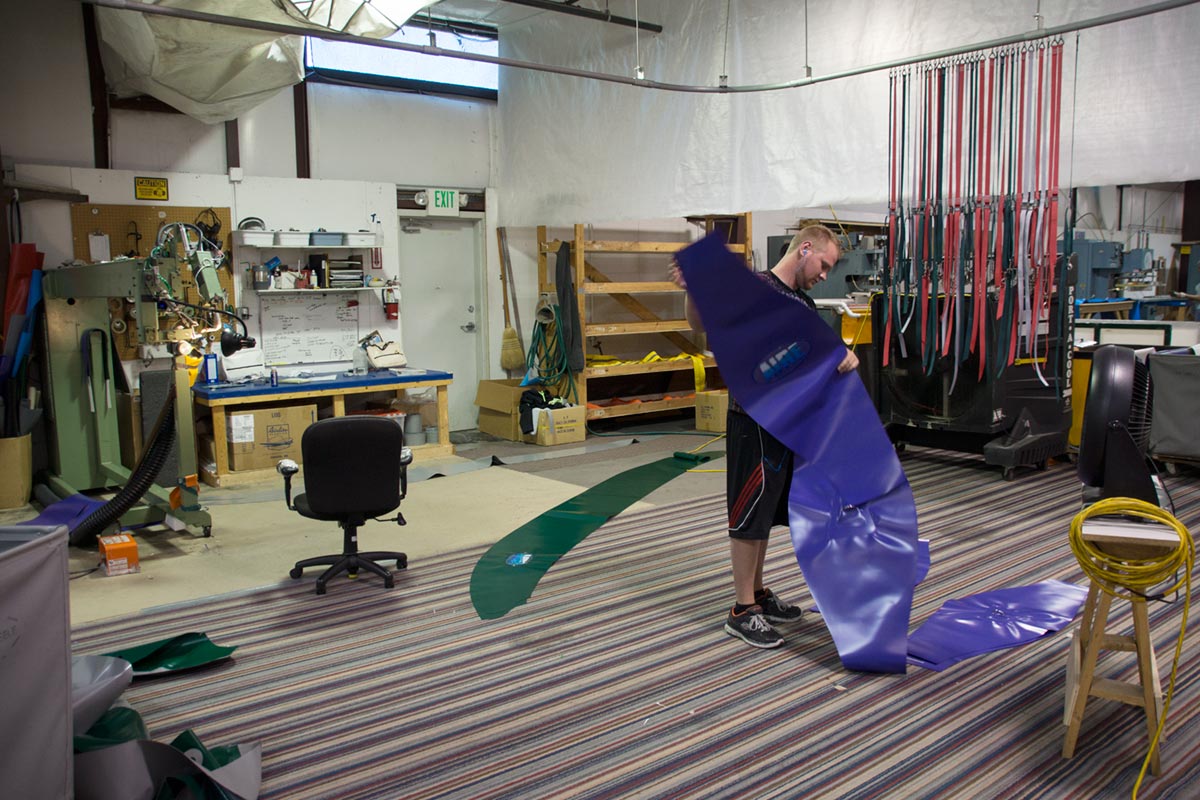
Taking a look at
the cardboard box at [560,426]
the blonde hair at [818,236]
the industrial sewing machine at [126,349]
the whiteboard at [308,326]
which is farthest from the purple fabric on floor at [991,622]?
the whiteboard at [308,326]

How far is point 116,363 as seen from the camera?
5.86 m

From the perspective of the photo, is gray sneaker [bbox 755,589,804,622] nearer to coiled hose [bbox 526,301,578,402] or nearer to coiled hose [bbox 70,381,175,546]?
coiled hose [bbox 70,381,175,546]

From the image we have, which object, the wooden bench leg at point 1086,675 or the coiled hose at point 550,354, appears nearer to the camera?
the wooden bench leg at point 1086,675

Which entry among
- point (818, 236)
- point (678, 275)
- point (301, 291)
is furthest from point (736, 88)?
point (301, 291)

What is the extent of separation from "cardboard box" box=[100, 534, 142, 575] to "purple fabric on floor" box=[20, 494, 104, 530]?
399 millimetres

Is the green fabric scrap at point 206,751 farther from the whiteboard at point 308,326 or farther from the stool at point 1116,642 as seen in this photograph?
the whiteboard at point 308,326

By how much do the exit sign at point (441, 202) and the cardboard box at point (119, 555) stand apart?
13.8 feet

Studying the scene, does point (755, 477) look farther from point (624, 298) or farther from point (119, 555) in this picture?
point (624, 298)

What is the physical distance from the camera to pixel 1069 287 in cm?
538

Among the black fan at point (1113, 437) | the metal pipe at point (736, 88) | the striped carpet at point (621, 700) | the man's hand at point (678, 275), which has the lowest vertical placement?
the striped carpet at point (621, 700)

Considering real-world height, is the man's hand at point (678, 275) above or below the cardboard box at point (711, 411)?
above

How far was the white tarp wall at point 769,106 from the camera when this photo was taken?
4.21 metres

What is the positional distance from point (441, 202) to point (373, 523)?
11.9ft

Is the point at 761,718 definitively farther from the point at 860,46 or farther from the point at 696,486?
the point at 860,46
